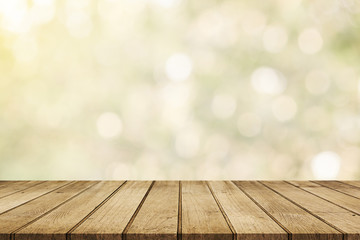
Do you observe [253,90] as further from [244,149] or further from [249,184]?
[249,184]

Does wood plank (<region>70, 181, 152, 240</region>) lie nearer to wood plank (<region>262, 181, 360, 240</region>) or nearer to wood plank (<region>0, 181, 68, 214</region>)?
wood plank (<region>0, 181, 68, 214</region>)

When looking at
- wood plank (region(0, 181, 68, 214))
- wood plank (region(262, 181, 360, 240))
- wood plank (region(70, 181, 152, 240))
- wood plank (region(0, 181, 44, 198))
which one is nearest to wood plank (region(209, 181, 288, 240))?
wood plank (region(262, 181, 360, 240))

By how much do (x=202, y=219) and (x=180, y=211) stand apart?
12 cm

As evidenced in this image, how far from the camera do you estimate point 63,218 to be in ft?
3.41

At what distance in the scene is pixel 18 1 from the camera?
197cm

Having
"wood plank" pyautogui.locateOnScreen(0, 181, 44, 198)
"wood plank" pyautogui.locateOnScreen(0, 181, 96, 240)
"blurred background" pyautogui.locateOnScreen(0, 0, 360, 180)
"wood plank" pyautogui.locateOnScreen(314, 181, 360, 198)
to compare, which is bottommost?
"wood plank" pyautogui.locateOnScreen(0, 181, 44, 198)

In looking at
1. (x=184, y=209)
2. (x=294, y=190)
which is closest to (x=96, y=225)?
(x=184, y=209)

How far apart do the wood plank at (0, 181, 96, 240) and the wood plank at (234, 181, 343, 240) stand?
617 millimetres

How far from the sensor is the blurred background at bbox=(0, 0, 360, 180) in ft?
6.48

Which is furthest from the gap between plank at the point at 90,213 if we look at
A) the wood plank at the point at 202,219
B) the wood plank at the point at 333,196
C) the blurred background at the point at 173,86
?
the wood plank at the point at 333,196

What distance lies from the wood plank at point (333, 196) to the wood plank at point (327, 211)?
32 mm

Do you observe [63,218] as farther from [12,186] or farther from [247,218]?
[12,186]

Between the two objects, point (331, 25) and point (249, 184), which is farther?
point (331, 25)

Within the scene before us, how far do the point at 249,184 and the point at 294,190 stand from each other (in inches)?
9.0
